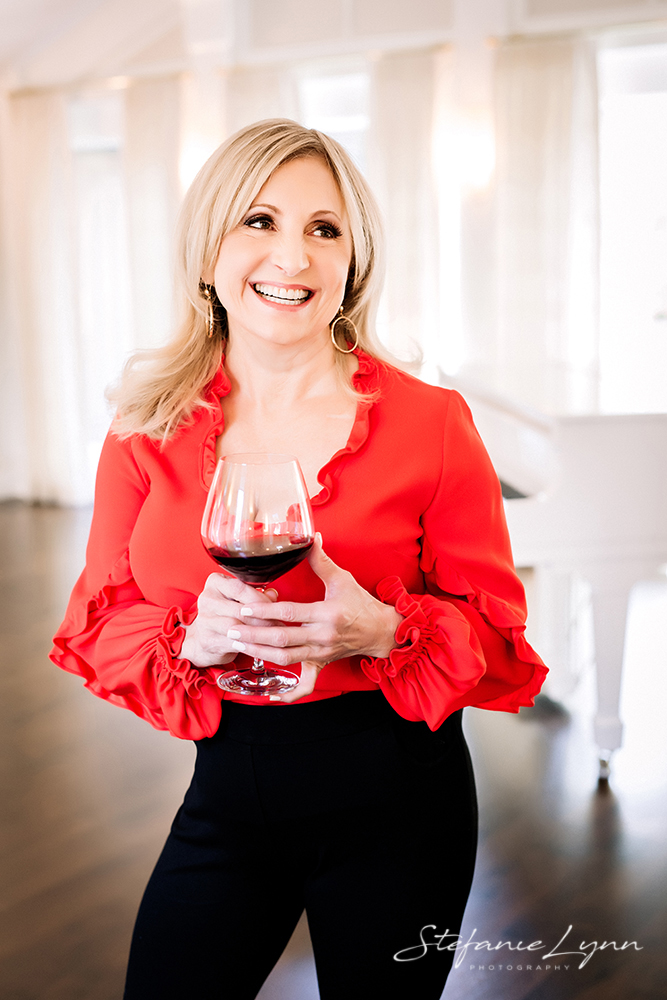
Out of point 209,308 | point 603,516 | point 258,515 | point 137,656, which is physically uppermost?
point 209,308

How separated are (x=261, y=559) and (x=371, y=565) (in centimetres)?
28

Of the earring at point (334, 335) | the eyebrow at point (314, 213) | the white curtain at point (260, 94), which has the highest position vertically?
the white curtain at point (260, 94)

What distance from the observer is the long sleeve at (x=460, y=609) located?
1.16m

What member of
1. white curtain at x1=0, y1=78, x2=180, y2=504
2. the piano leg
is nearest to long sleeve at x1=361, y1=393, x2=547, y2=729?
the piano leg

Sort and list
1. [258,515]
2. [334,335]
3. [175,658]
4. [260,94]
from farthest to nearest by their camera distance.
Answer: [260,94] < [334,335] < [175,658] < [258,515]

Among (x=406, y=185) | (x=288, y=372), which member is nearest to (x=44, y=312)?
(x=406, y=185)

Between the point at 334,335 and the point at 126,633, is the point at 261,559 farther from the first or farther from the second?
the point at 334,335

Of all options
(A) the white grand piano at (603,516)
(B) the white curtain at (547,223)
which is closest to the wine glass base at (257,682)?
(A) the white grand piano at (603,516)

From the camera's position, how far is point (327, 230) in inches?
50.3

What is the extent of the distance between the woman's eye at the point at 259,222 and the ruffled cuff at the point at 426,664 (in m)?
0.55

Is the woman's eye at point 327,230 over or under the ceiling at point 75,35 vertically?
under

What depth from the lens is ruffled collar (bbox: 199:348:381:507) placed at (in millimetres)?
1217

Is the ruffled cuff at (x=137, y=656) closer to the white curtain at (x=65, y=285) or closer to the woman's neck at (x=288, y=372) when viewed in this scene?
the woman's neck at (x=288, y=372)

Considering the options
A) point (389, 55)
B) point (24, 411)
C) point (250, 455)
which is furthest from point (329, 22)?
point (250, 455)
